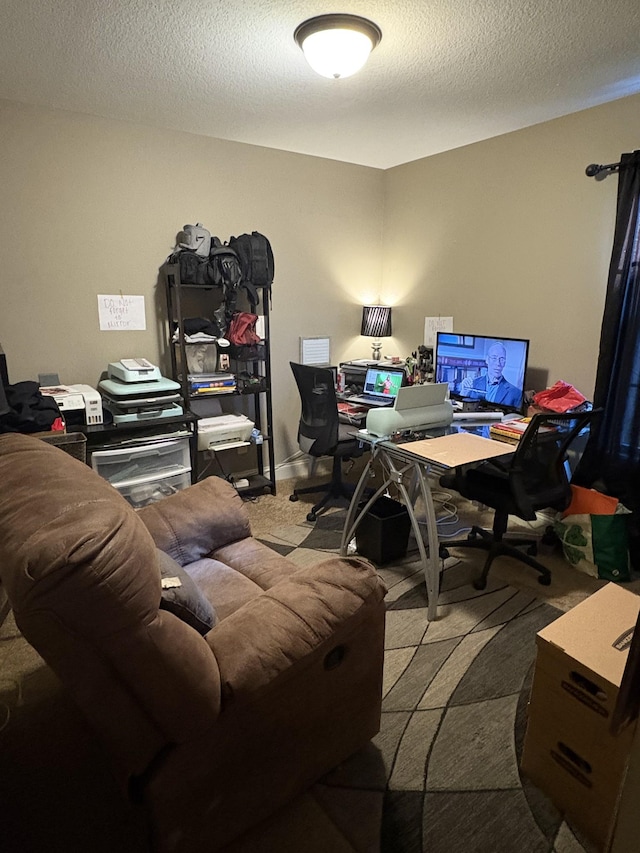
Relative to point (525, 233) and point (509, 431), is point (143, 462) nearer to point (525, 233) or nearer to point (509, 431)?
point (509, 431)

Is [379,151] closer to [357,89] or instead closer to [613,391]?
[357,89]

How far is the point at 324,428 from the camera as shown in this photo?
3.28 m

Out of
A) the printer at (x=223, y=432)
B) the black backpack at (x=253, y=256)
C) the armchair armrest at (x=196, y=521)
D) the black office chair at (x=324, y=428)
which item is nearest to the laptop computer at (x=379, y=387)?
the black office chair at (x=324, y=428)

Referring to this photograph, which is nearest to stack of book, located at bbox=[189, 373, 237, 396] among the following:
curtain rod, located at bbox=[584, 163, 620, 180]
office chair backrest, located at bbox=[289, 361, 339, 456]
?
office chair backrest, located at bbox=[289, 361, 339, 456]

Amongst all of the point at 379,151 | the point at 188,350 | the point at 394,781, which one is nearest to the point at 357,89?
the point at 379,151

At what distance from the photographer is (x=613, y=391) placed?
109 inches

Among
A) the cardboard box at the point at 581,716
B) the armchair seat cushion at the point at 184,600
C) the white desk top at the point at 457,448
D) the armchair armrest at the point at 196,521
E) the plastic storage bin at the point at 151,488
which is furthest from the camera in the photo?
the plastic storage bin at the point at 151,488

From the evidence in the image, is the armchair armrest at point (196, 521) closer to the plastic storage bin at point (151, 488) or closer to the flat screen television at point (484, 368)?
the plastic storage bin at point (151, 488)

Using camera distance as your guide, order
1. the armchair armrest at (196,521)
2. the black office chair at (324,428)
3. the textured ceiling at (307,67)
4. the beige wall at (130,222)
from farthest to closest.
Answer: the black office chair at (324,428) < the beige wall at (130,222) < the armchair armrest at (196,521) < the textured ceiling at (307,67)

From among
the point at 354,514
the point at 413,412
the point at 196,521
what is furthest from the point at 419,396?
the point at 196,521

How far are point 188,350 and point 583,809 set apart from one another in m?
2.96

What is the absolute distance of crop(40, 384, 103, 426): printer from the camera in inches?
105

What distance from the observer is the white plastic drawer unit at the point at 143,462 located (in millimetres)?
2834

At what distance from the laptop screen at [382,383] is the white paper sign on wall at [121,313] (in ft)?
5.27
